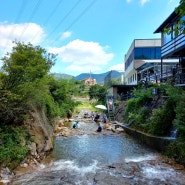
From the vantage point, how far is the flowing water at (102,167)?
8406mm

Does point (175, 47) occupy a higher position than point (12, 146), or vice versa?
point (175, 47)

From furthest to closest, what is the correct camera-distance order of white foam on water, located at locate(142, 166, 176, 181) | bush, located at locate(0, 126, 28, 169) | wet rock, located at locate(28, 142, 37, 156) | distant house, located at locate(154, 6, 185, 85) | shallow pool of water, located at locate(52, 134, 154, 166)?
1. distant house, located at locate(154, 6, 185, 85)
2. shallow pool of water, located at locate(52, 134, 154, 166)
3. wet rock, located at locate(28, 142, 37, 156)
4. bush, located at locate(0, 126, 28, 169)
5. white foam on water, located at locate(142, 166, 176, 181)

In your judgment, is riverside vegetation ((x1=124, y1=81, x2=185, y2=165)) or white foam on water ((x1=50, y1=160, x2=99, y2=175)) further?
riverside vegetation ((x1=124, y1=81, x2=185, y2=165))

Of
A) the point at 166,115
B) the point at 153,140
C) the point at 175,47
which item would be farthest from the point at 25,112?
the point at 175,47

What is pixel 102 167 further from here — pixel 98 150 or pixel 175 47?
pixel 175 47

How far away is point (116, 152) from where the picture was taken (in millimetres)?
13344

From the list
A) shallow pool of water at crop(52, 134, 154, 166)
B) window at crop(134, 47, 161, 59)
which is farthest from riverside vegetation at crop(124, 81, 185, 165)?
window at crop(134, 47, 161, 59)

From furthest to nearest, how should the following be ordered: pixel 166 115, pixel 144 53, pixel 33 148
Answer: pixel 144 53
pixel 166 115
pixel 33 148

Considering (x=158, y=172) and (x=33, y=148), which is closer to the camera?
(x=158, y=172)

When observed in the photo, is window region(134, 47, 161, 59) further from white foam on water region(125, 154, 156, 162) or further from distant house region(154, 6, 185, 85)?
white foam on water region(125, 154, 156, 162)

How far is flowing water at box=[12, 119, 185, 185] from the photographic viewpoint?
27.6 feet

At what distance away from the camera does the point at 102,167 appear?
1031 cm

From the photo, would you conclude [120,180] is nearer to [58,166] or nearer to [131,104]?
[58,166]

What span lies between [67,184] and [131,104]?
15415mm
